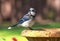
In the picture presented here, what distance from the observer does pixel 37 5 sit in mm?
11852

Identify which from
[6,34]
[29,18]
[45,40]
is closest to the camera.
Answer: [45,40]

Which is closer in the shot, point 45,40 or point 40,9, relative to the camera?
point 45,40

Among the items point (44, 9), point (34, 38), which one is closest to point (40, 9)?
point (44, 9)

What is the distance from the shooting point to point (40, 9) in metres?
11.9

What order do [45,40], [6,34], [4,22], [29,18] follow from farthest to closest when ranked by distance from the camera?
[4,22] → [6,34] → [29,18] → [45,40]

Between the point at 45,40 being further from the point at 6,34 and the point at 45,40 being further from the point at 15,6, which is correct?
the point at 15,6

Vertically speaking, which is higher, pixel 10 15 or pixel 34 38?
pixel 34 38

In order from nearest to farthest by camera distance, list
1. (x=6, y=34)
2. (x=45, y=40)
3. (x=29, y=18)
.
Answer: (x=45, y=40), (x=29, y=18), (x=6, y=34)

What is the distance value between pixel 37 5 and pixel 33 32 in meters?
7.38

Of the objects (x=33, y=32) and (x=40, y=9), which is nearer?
(x=33, y=32)

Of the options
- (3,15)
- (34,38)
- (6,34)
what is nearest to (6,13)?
(3,15)

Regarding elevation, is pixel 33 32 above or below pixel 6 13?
above

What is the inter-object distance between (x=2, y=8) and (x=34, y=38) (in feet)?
25.2

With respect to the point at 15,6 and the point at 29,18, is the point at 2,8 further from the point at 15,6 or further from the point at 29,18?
the point at 29,18
